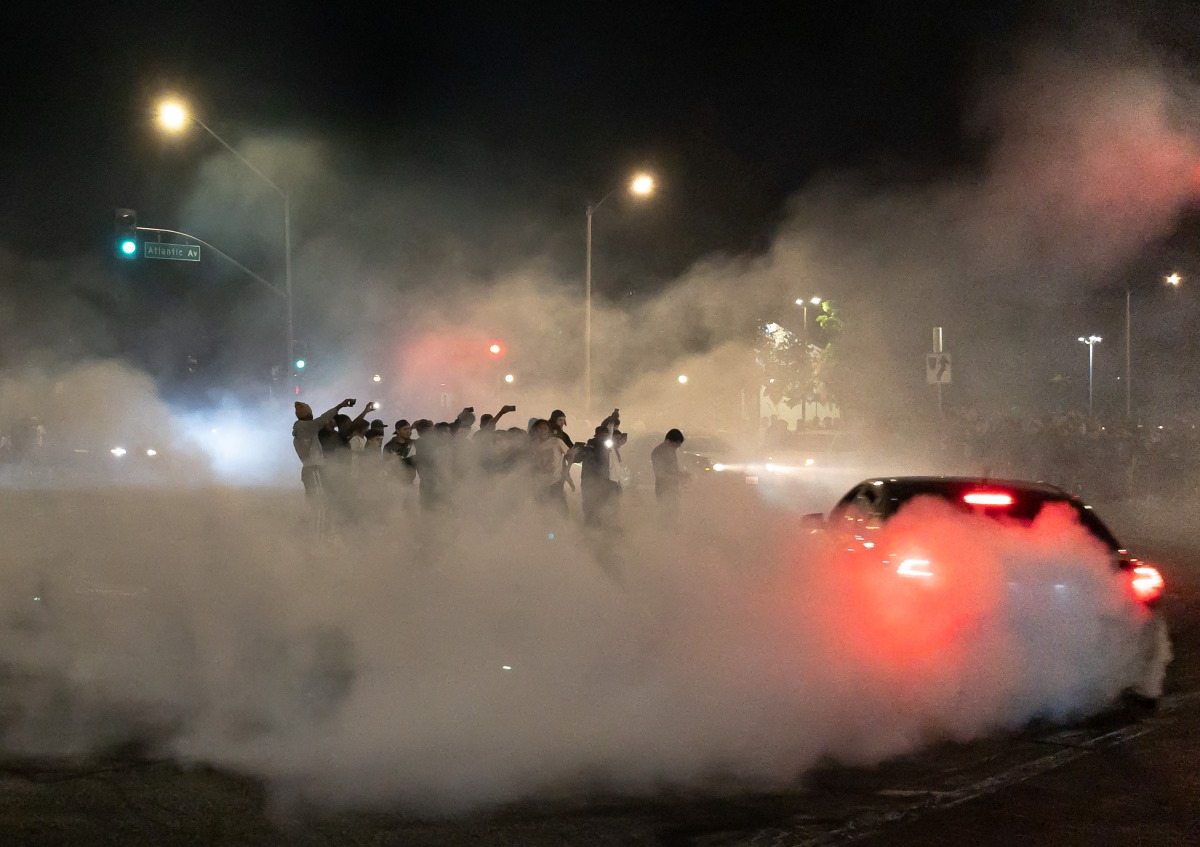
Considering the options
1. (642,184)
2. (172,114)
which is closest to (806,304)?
(642,184)

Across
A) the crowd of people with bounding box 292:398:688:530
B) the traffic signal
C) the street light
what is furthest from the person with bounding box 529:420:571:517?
the traffic signal

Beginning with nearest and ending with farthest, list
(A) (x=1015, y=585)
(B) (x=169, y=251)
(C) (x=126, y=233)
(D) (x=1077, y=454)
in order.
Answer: (A) (x=1015, y=585) < (C) (x=126, y=233) < (B) (x=169, y=251) < (D) (x=1077, y=454)

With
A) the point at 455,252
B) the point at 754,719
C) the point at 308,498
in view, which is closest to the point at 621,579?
the point at 754,719

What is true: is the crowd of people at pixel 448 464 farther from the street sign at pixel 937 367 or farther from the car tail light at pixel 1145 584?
the street sign at pixel 937 367

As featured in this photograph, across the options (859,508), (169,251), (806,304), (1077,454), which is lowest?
(859,508)

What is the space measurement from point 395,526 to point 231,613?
1187mm

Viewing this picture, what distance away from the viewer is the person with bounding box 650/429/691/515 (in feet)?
29.2

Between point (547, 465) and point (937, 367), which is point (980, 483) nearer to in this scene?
point (547, 465)

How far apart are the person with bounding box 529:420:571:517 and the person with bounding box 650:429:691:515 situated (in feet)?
2.80

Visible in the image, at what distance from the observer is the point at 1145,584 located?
17.7 feet

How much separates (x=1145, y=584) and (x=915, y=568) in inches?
42.6

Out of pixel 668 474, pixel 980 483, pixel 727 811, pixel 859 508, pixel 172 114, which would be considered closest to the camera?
pixel 727 811

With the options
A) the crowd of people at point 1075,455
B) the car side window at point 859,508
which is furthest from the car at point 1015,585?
the crowd of people at point 1075,455

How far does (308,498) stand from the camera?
26.5 ft
